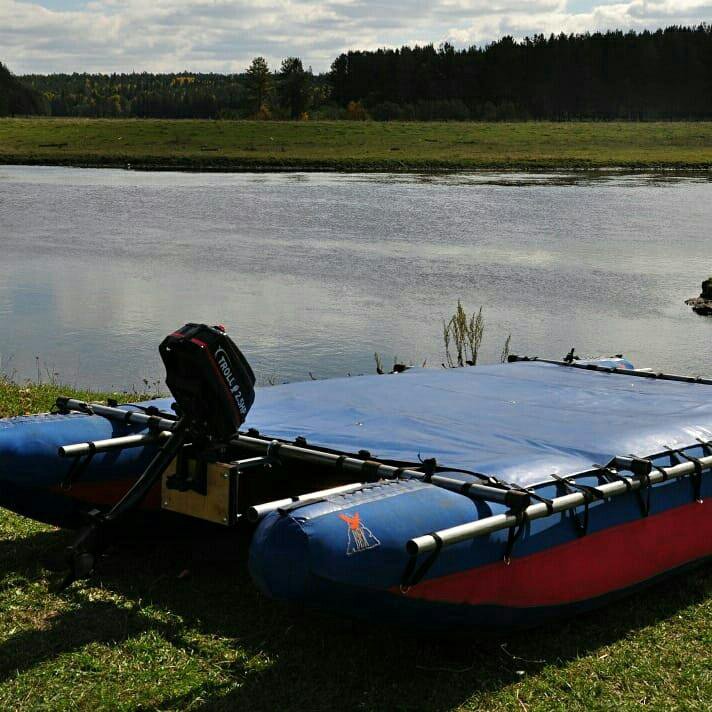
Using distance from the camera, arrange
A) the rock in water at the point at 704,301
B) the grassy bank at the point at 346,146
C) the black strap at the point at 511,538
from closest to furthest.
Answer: the black strap at the point at 511,538 → the rock in water at the point at 704,301 → the grassy bank at the point at 346,146

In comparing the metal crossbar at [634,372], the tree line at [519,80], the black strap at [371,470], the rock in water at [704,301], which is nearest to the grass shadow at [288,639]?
the black strap at [371,470]

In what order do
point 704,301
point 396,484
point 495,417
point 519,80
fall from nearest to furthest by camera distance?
point 396,484
point 495,417
point 704,301
point 519,80

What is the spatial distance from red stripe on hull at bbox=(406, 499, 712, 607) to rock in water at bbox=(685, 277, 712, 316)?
15520mm

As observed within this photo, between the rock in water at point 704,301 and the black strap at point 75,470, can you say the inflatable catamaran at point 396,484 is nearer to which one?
the black strap at point 75,470

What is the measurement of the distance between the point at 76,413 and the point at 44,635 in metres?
1.87

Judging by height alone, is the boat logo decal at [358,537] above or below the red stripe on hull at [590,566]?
above

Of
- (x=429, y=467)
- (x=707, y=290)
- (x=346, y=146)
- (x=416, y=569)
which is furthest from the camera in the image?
(x=346, y=146)

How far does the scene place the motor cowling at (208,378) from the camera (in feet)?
18.2

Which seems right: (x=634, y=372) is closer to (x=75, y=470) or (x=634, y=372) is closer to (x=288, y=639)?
(x=288, y=639)

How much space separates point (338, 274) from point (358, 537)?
1982cm

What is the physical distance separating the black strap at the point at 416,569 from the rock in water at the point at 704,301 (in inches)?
690

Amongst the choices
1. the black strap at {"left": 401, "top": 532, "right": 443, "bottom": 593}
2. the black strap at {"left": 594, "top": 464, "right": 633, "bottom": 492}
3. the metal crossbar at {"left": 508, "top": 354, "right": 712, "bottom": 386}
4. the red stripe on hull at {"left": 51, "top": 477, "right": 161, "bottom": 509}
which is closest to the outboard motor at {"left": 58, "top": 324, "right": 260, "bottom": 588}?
the red stripe on hull at {"left": 51, "top": 477, "right": 161, "bottom": 509}

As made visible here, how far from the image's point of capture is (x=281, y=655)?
5316 mm

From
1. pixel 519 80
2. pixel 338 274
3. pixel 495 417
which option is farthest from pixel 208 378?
pixel 519 80
